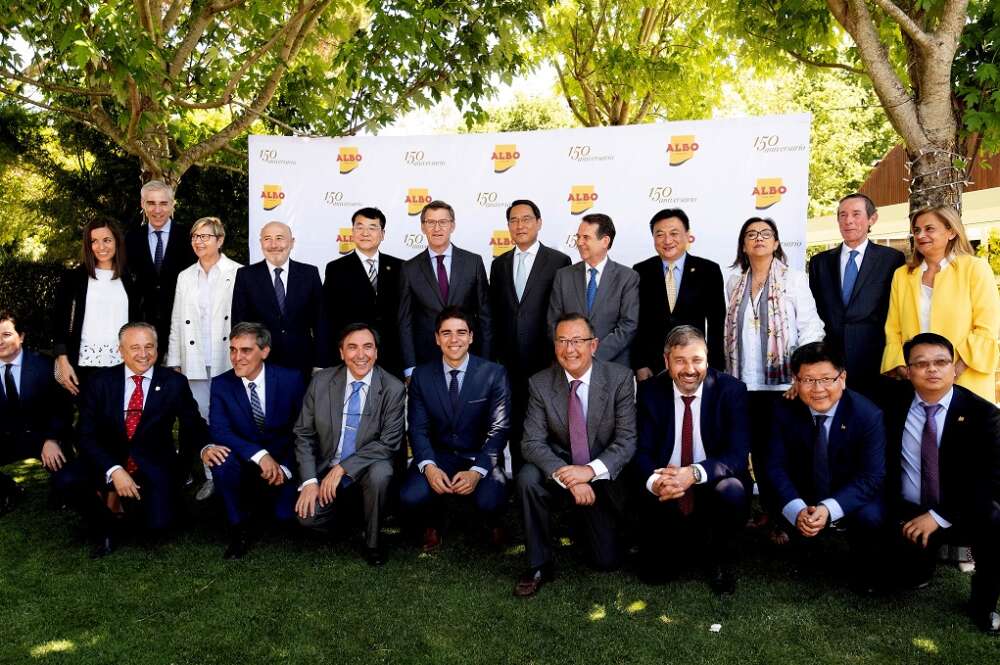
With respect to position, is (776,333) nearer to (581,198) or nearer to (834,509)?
(834,509)

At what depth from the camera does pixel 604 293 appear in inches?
186

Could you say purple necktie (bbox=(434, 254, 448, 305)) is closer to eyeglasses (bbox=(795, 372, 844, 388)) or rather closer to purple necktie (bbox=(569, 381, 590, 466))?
purple necktie (bbox=(569, 381, 590, 466))

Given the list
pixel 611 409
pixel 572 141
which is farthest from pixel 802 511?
pixel 572 141

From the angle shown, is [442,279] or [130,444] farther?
[442,279]

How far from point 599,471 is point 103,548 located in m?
2.91

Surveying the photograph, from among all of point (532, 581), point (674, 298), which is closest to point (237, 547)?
point (532, 581)

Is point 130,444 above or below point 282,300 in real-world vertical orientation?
below

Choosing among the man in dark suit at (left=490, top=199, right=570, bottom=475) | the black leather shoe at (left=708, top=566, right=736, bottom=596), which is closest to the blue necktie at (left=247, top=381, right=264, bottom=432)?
the man in dark suit at (left=490, top=199, right=570, bottom=475)

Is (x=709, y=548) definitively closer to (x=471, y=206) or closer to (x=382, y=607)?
A: (x=382, y=607)

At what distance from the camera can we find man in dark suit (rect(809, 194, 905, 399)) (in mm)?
4523

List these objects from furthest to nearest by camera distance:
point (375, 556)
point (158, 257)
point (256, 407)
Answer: point (158, 257), point (256, 407), point (375, 556)

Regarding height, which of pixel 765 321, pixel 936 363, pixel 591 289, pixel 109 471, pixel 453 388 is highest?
pixel 591 289

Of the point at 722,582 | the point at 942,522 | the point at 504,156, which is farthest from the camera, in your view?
the point at 504,156

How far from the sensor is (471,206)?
642 centimetres
